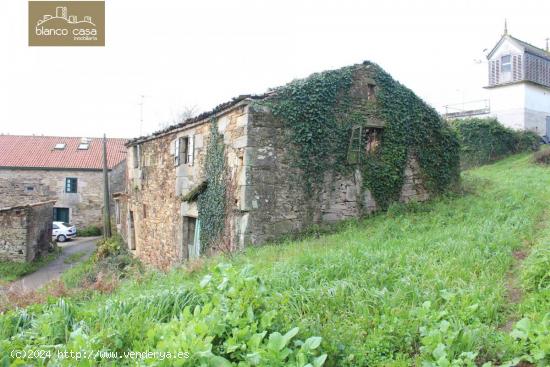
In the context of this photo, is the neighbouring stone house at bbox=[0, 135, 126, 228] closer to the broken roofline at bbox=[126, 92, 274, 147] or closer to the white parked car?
the white parked car

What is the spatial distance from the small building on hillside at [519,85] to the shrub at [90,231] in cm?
2615

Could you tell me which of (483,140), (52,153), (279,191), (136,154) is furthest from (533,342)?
(52,153)

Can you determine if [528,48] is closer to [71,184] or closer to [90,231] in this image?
[90,231]

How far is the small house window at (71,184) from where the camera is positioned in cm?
2827

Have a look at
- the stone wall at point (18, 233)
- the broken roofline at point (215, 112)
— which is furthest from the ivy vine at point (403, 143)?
the stone wall at point (18, 233)

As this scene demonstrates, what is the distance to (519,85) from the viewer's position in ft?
77.2

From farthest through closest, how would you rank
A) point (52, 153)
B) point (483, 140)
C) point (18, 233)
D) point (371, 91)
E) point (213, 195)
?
point (52, 153)
point (483, 140)
point (18, 233)
point (371, 91)
point (213, 195)

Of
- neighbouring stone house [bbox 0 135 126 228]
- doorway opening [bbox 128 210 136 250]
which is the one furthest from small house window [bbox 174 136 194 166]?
neighbouring stone house [bbox 0 135 126 228]

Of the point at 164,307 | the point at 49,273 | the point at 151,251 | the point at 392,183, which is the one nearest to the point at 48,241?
the point at 49,273

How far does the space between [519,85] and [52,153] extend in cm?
3042

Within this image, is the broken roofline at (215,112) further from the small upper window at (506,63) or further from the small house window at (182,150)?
the small upper window at (506,63)

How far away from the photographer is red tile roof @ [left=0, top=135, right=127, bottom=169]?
1105 inches

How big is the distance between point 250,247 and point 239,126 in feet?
8.27

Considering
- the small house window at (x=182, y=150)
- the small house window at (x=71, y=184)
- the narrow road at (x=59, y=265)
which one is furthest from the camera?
the small house window at (x=71, y=184)
